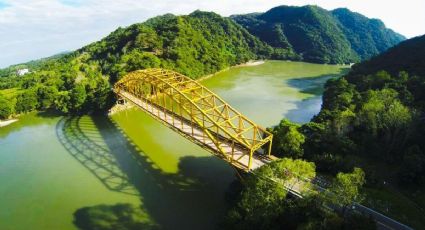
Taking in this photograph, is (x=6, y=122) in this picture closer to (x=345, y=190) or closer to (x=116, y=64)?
(x=116, y=64)

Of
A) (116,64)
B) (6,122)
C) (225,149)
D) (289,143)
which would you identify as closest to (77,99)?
(6,122)

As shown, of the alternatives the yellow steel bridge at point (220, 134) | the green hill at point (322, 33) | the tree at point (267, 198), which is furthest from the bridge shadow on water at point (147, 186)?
the green hill at point (322, 33)

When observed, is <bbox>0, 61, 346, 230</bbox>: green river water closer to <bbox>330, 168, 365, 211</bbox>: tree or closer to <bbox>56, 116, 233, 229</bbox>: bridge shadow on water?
<bbox>56, 116, 233, 229</bbox>: bridge shadow on water

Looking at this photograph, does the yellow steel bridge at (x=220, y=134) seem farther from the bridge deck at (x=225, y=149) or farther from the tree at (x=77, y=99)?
the tree at (x=77, y=99)

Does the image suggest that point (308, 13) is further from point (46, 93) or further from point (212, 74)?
point (46, 93)

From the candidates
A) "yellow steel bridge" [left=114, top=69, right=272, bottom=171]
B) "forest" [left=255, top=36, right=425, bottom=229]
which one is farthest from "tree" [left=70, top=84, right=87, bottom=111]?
"forest" [left=255, top=36, right=425, bottom=229]

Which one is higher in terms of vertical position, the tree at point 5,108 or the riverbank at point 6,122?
the tree at point 5,108

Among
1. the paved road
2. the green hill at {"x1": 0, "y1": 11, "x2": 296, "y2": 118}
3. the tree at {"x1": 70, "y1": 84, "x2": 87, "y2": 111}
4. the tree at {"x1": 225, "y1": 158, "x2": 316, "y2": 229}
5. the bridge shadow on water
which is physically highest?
the green hill at {"x1": 0, "y1": 11, "x2": 296, "y2": 118}
